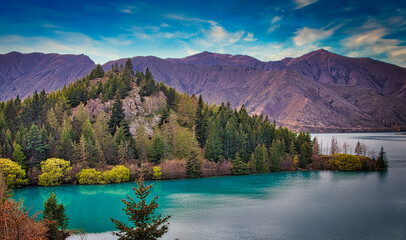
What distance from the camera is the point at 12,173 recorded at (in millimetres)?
69812

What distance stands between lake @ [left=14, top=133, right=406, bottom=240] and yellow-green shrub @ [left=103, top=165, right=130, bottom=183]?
296 centimetres

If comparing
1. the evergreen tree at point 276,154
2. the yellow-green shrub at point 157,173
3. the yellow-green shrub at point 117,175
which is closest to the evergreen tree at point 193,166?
the yellow-green shrub at point 157,173

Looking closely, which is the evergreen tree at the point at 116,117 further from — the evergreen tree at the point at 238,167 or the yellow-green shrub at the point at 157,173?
the evergreen tree at the point at 238,167

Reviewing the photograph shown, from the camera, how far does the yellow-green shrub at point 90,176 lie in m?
75.2

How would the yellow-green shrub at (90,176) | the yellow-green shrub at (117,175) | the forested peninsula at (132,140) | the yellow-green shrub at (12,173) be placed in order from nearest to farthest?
the yellow-green shrub at (12,173) < the yellow-green shrub at (90,176) < the yellow-green shrub at (117,175) < the forested peninsula at (132,140)

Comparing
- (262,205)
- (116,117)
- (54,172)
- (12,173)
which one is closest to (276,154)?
(262,205)

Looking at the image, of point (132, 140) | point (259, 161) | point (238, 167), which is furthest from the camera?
point (259, 161)

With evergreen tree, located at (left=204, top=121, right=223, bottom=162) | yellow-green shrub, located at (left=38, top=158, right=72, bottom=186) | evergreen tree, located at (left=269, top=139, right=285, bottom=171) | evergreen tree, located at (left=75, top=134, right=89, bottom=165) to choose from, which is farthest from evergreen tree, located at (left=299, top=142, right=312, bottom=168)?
yellow-green shrub, located at (left=38, top=158, right=72, bottom=186)

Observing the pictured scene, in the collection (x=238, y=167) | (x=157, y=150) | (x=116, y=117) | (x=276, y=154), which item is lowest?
(x=238, y=167)

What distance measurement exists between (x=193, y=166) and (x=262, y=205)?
3331 centimetres

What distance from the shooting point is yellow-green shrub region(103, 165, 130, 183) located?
252ft

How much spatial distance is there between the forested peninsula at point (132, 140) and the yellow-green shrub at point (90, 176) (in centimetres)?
25

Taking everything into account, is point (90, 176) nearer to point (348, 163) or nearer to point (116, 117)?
point (116, 117)

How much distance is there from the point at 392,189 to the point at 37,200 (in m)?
84.9
